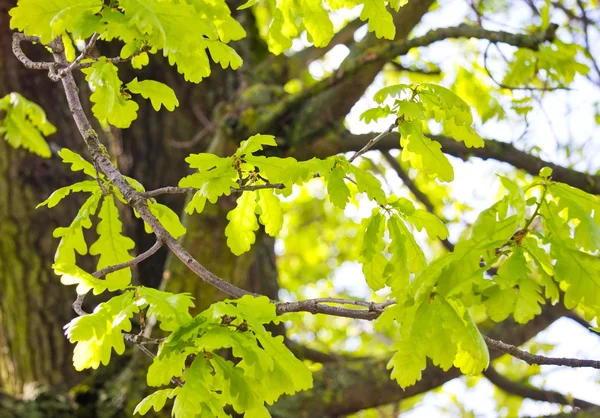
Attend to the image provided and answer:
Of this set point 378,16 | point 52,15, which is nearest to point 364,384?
point 378,16

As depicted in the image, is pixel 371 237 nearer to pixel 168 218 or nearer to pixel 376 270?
pixel 376 270

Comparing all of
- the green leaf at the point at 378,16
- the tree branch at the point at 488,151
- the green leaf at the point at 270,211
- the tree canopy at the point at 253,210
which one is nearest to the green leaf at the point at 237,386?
the tree canopy at the point at 253,210

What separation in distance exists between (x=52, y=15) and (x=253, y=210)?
0.64m

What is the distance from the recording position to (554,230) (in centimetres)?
133

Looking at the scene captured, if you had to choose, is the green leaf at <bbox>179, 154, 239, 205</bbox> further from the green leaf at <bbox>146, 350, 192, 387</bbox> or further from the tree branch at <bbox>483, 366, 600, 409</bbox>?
the tree branch at <bbox>483, 366, 600, 409</bbox>

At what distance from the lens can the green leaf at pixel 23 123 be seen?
2676 mm

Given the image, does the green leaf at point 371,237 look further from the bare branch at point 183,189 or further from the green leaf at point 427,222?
the bare branch at point 183,189

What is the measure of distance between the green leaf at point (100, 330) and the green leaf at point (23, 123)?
1554 mm

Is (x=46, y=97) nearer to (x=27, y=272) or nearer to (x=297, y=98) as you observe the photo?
(x=27, y=272)

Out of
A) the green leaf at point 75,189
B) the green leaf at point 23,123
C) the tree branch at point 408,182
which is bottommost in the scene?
the green leaf at point 75,189

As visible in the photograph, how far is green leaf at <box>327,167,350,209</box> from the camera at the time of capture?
57.6 inches

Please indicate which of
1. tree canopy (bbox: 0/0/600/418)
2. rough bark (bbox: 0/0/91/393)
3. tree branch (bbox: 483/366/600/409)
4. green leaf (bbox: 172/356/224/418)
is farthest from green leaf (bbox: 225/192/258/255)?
tree branch (bbox: 483/366/600/409)

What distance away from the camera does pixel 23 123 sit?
9.01 feet

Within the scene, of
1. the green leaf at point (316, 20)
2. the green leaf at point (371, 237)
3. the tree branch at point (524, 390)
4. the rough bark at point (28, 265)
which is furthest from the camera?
the tree branch at point (524, 390)
